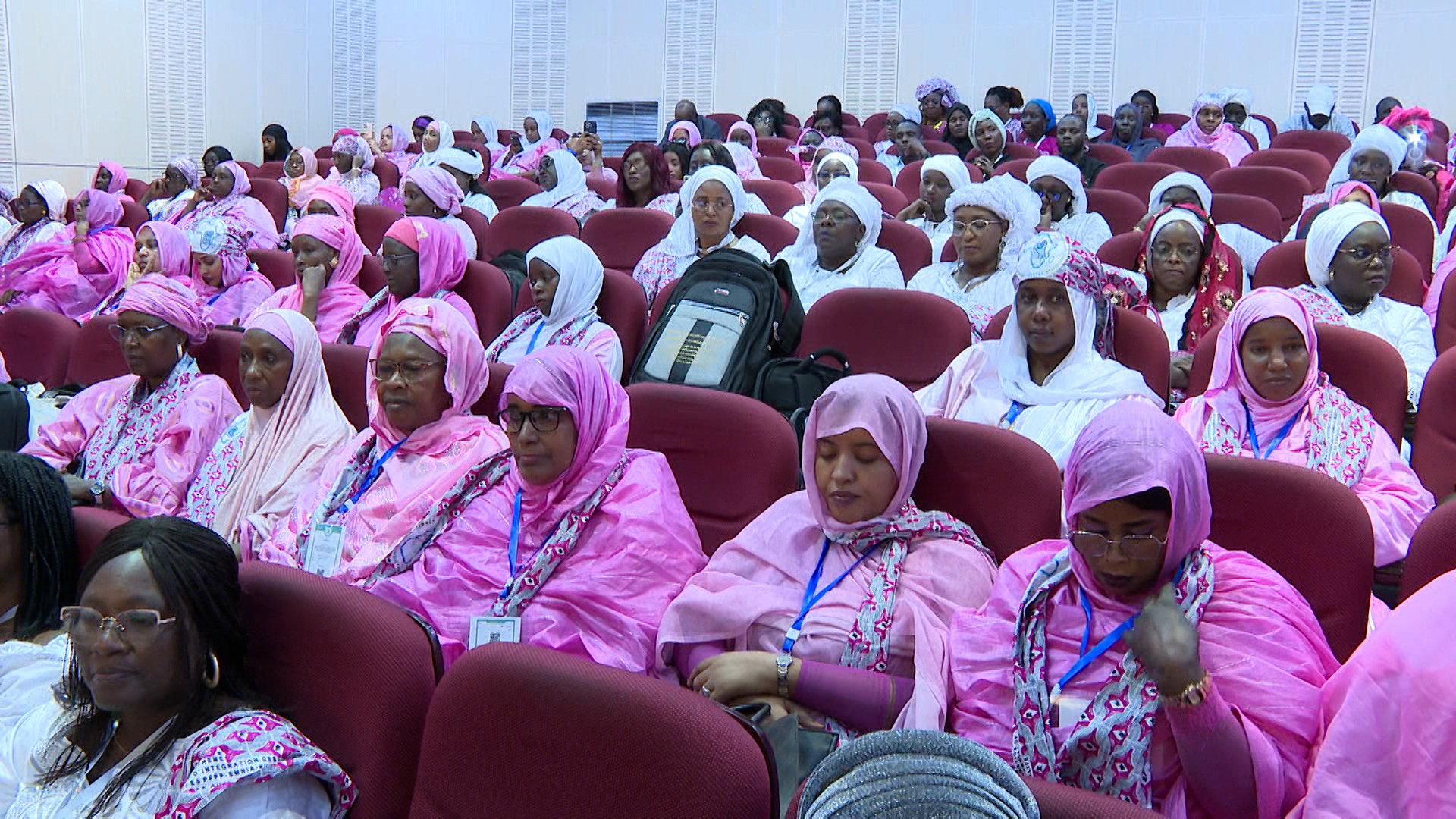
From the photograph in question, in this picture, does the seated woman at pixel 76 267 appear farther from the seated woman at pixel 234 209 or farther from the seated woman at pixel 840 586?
the seated woman at pixel 840 586

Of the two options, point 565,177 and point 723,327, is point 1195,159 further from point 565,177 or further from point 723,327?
point 723,327

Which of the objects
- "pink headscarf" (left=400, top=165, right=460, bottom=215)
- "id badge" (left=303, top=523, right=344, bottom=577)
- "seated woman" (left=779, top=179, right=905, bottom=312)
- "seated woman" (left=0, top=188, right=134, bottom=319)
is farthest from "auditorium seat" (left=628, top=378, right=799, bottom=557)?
"seated woman" (left=0, top=188, right=134, bottom=319)

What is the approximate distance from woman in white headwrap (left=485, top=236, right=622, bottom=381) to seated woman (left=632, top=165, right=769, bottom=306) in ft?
2.42

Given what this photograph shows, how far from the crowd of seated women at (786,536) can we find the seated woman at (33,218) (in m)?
2.90

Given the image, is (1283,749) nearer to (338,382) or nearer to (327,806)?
(327,806)

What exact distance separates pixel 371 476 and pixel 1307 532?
1996mm

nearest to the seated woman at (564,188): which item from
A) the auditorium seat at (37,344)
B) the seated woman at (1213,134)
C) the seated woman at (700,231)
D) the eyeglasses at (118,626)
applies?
the seated woman at (700,231)

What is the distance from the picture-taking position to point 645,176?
632 centimetres

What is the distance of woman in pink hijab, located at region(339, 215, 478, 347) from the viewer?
434 cm

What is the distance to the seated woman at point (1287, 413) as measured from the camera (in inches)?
98.8

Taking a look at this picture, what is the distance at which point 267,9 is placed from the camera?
11289 mm

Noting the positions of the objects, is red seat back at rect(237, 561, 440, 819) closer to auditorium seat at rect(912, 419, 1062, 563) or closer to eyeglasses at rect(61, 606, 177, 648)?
eyeglasses at rect(61, 606, 177, 648)

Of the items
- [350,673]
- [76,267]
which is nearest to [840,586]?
[350,673]

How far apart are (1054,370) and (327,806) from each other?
2.03 meters
